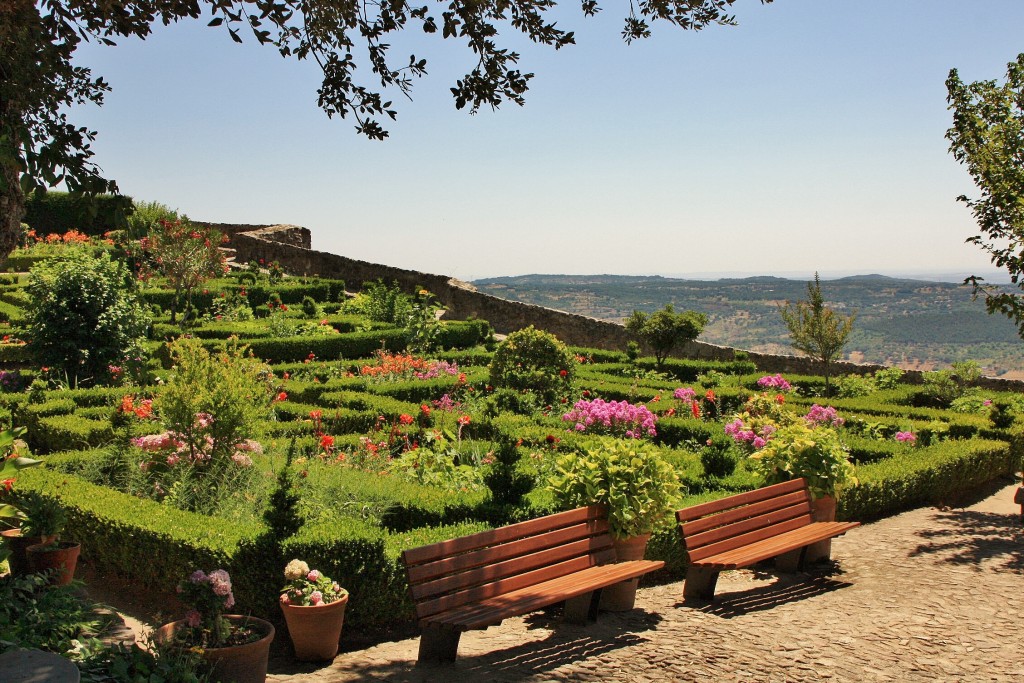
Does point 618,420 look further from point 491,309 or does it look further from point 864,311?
point 864,311

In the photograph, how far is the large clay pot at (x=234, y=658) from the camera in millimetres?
4637

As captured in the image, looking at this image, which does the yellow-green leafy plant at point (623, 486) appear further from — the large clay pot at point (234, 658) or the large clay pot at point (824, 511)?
the large clay pot at point (234, 658)

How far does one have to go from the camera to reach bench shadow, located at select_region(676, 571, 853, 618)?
6559 millimetres

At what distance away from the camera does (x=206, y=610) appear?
187 inches

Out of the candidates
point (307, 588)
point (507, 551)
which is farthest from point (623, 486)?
point (307, 588)

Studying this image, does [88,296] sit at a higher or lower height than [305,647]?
higher

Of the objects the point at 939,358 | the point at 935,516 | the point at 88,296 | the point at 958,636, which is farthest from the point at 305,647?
the point at 939,358

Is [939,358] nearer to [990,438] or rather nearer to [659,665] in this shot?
[990,438]

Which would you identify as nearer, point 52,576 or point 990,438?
point 52,576

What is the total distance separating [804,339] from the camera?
16516mm

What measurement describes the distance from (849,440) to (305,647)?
8.00 metres

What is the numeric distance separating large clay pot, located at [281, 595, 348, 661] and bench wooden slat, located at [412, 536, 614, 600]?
609mm

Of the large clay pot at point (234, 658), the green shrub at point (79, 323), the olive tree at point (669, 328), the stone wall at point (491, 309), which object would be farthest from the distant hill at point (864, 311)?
the large clay pot at point (234, 658)

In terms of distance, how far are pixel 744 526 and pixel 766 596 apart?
57 cm
